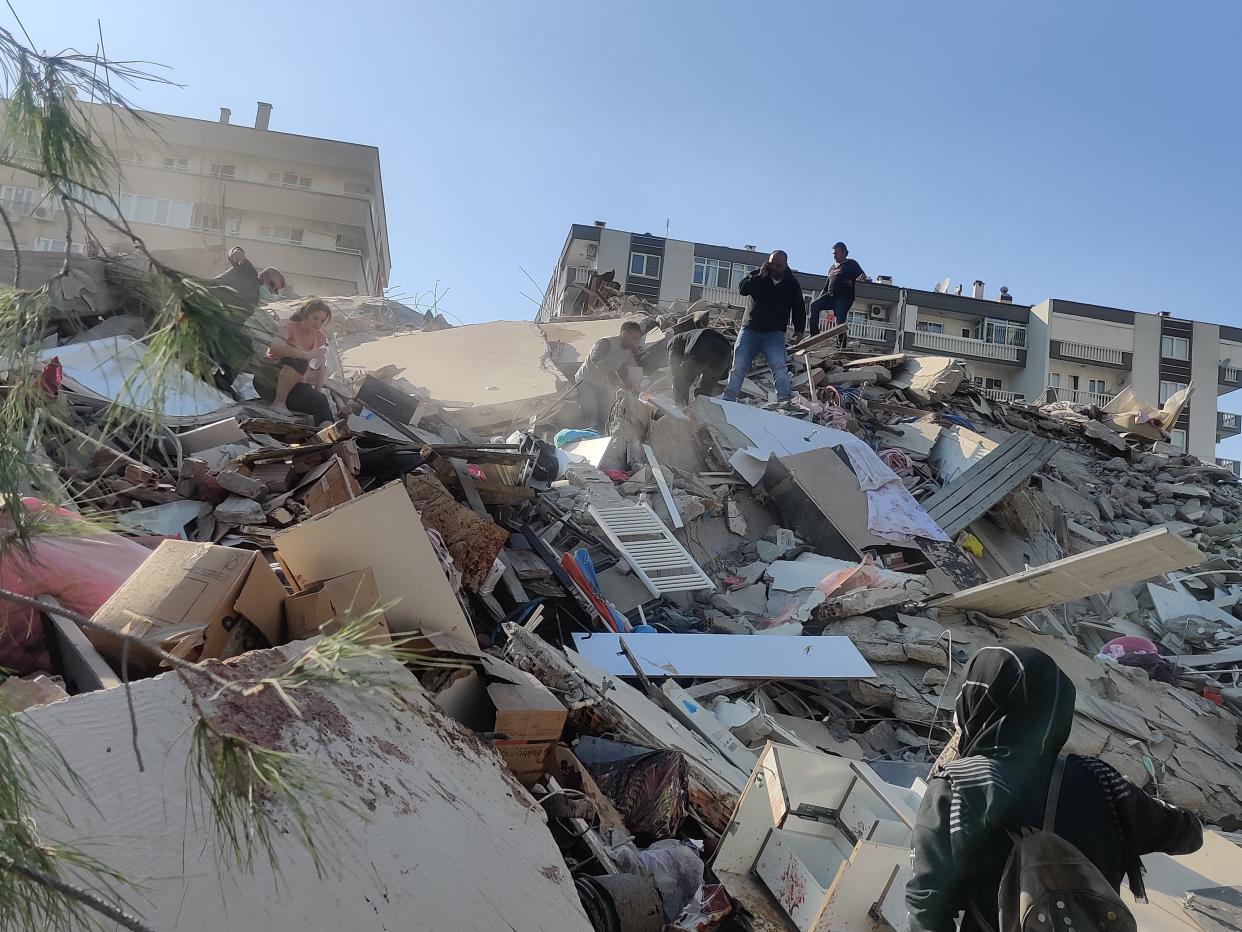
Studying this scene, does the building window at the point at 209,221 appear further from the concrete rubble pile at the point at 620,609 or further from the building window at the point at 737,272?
the building window at the point at 737,272

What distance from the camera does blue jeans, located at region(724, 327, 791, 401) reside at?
8.53 metres

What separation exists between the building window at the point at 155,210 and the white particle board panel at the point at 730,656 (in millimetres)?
2795

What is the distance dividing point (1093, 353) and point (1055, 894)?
37234 millimetres

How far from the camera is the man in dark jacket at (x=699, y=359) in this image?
8.73 m


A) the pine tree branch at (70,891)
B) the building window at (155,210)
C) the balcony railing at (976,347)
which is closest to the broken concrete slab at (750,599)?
the building window at (155,210)

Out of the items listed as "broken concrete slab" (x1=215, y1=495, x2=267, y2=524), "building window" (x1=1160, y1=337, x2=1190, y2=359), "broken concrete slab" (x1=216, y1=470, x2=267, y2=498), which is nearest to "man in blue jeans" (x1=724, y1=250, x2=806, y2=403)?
"broken concrete slab" (x1=216, y1=470, x2=267, y2=498)

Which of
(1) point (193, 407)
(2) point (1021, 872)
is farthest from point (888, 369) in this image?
(2) point (1021, 872)

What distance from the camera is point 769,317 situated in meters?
8.49

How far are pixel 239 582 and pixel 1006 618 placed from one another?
4.88m

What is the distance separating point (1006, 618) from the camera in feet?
19.1

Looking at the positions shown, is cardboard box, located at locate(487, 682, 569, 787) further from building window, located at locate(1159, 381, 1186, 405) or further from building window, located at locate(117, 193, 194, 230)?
building window, located at locate(1159, 381, 1186, 405)

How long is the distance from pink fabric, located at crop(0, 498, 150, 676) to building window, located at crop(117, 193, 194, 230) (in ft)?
2.41

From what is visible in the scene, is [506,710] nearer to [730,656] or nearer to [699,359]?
[730,656]

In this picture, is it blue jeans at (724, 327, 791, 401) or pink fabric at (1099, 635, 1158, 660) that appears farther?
blue jeans at (724, 327, 791, 401)
